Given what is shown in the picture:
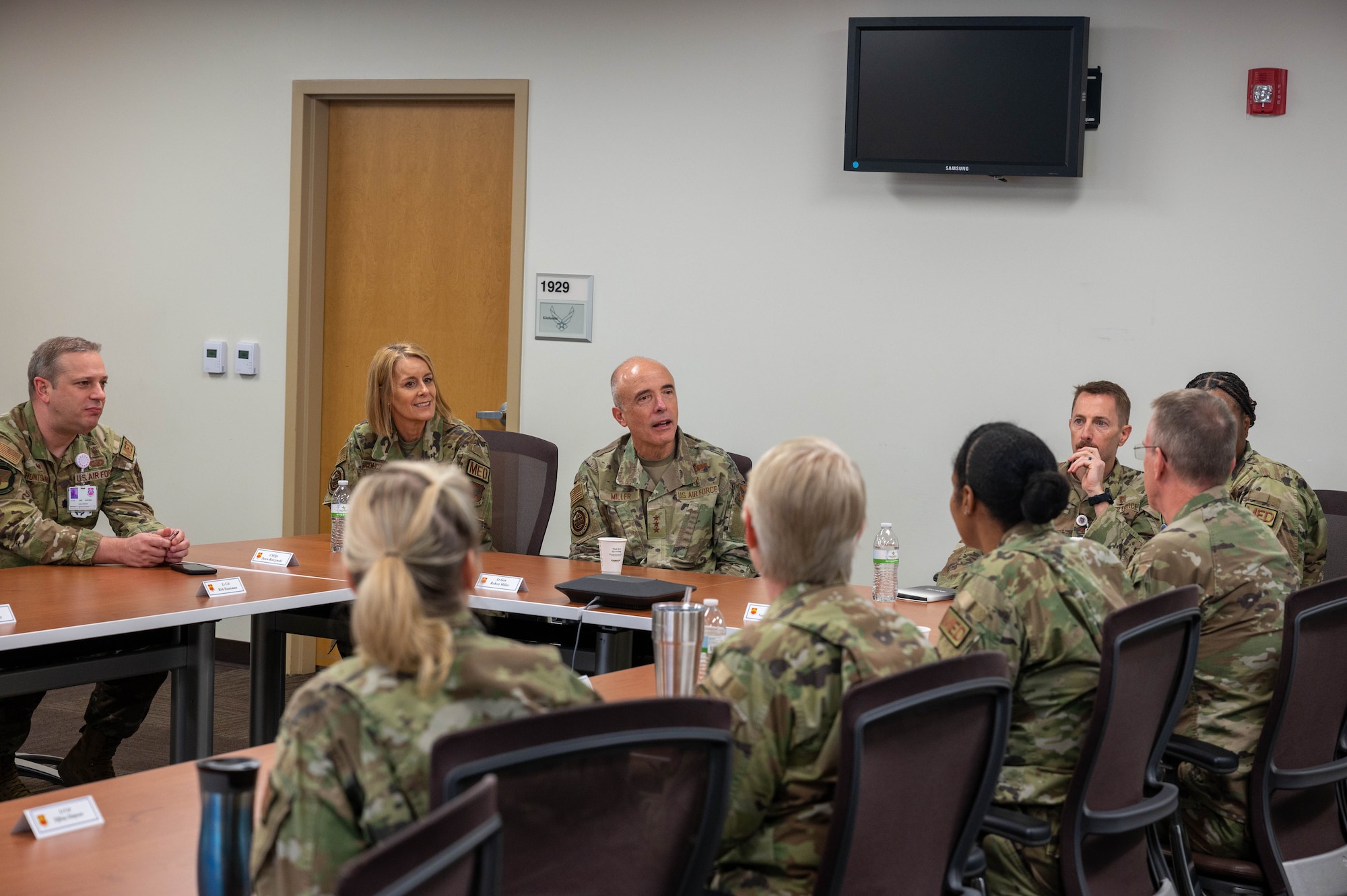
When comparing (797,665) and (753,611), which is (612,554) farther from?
(797,665)

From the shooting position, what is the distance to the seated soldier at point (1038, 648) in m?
2.12

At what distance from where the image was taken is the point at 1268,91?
4.40 m

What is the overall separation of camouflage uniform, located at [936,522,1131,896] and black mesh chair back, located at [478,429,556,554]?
241 cm

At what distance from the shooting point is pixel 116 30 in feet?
19.3

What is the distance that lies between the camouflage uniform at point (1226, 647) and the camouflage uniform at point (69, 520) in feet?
8.16

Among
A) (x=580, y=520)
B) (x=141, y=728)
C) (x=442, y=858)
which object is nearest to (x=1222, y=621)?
(x=442, y=858)

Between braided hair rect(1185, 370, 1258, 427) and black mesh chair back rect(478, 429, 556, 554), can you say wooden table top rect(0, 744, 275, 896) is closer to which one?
black mesh chair back rect(478, 429, 556, 554)

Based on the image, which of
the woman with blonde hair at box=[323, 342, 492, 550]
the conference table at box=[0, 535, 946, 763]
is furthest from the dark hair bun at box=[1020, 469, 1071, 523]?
the woman with blonde hair at box=[323, 342, 492, 550]

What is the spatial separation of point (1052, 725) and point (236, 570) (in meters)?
2.43

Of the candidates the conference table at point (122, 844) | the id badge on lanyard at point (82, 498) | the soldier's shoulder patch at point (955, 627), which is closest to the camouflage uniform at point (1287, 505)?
the soldier's shoulder patch at point (955, 627)

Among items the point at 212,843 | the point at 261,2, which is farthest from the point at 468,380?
the point at 212,843

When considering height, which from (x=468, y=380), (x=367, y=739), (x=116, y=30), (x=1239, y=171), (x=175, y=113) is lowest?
(x=367, y=739)

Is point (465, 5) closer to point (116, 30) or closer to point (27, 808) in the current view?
point (116, 30)

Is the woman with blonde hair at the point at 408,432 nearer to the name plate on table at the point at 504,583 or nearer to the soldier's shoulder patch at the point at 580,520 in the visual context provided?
the soldier's shoulder patch at the point at 580,520
